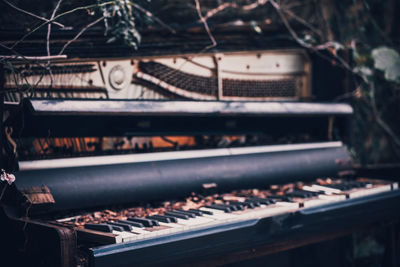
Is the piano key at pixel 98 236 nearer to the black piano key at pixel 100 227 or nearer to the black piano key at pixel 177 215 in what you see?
the black piano key at pixel 100 227

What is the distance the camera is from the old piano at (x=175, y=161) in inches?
71.2

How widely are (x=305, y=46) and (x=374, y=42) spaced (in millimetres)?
2152

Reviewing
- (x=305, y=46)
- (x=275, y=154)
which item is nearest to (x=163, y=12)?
(x=305, y=46)

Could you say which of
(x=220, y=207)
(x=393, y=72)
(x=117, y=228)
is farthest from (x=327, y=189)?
(x=393, y=72)

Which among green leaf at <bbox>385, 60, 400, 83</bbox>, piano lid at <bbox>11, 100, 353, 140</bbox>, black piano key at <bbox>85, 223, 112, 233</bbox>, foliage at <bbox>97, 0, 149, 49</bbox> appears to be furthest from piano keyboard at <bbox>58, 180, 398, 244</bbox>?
green leaf at <bbox>385, 60, 400, 83</bbox>

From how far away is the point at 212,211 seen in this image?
2.10m

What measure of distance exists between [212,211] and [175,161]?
436 millimetres

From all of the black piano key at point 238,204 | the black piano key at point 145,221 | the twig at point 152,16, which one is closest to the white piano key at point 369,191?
the black piano key at point 238,204

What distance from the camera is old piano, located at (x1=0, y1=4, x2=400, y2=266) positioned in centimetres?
181

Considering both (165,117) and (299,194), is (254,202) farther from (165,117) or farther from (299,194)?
(165,117)

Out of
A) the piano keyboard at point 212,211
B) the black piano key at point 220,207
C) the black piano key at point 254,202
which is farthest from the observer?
the black piano key at point 254,202

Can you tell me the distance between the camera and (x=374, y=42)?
4992 mm

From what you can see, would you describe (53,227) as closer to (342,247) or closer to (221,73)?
(221,73)

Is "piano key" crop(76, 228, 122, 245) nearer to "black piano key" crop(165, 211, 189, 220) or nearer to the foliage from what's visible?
"black piano key" crop(165, 211, 189, 220)
